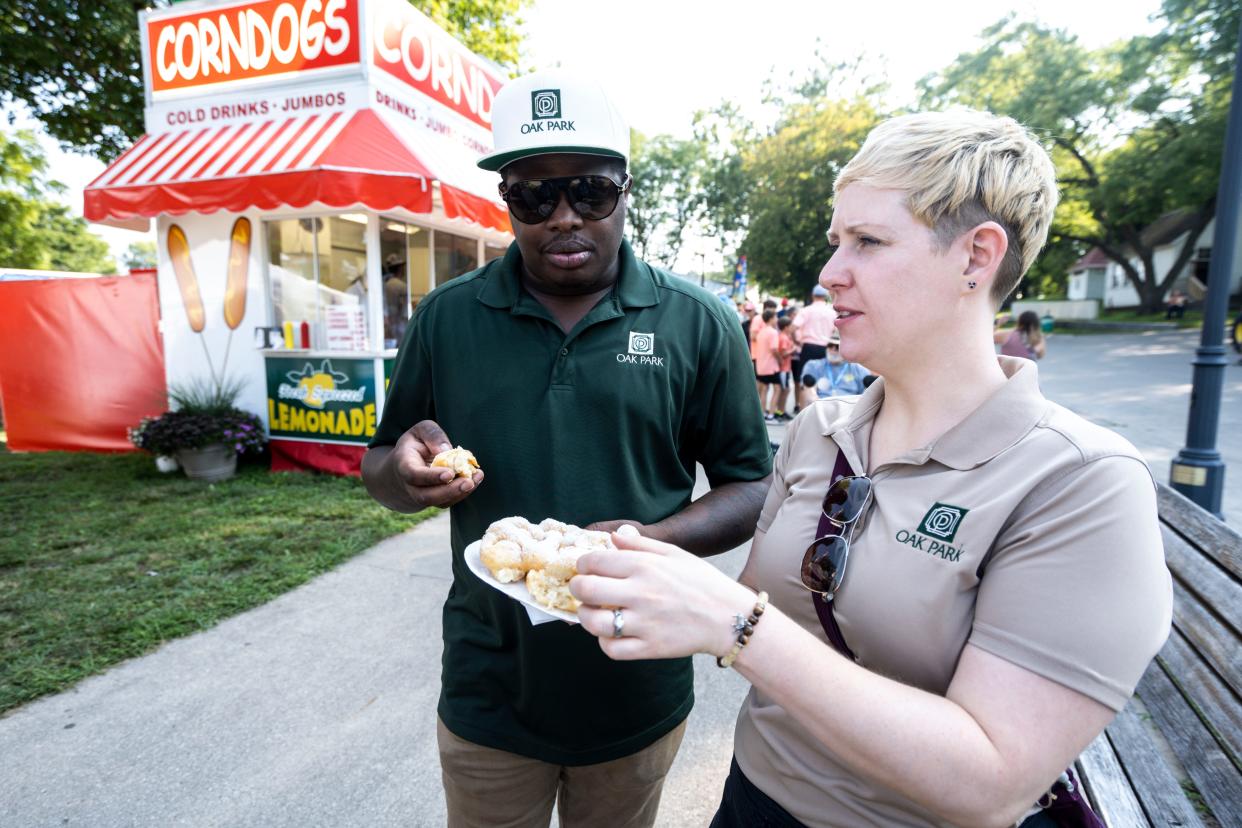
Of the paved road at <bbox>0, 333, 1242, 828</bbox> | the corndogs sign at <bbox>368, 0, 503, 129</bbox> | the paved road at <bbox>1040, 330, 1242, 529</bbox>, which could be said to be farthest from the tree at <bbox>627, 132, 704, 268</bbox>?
the paved road at <bbox>0, 333, 1242, 828</bbox>

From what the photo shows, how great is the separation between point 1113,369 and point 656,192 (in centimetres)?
2599

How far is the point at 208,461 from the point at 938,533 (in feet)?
26.3

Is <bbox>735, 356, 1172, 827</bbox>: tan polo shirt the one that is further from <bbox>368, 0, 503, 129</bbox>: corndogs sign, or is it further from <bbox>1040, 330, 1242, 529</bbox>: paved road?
<bbox>1040, 330, 1242, 529</bbox>: paved road

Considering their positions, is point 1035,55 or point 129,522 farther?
point 1035,55

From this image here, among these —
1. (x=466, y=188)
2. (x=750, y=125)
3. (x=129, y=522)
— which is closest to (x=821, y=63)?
(x=750, y=125)

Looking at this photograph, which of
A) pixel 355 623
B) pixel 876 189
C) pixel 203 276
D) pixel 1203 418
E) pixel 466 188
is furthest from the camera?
pixel 203 276

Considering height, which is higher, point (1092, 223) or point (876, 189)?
point (1092, 223)

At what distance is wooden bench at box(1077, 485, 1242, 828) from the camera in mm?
1823

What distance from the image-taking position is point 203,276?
7.82 m

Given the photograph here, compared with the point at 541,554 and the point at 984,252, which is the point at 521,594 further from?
the point at 984,252

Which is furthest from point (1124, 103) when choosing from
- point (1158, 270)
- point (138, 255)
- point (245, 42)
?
point (138, 255)

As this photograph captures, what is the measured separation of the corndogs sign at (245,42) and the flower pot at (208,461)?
403 cm

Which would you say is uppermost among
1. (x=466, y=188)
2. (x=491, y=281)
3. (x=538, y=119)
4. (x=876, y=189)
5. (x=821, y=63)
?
(x=821, y=63)

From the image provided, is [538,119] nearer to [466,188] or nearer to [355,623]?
[355,623]
